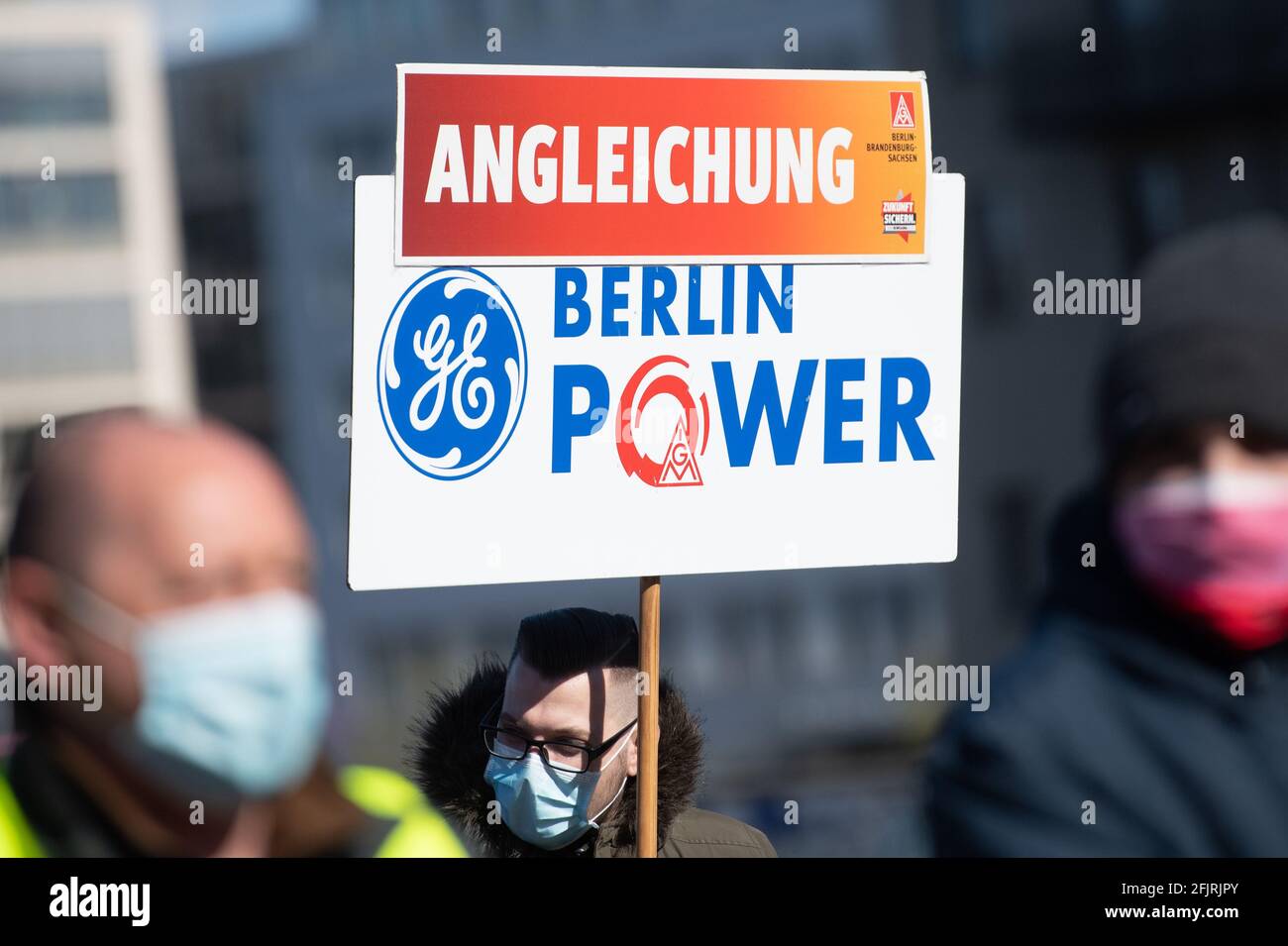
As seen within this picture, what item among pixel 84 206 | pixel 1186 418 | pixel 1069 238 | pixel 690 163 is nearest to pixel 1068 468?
pixel 1069 238

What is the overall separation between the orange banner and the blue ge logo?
0.23ft

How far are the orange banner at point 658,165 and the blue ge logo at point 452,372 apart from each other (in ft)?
0.23

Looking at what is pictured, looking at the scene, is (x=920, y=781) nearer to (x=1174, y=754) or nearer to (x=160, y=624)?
(x=1174, y=754)

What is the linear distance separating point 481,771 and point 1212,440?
1639mm

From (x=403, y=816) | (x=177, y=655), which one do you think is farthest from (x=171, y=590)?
(x=403, y=816)

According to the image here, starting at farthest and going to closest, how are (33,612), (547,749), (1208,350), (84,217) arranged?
(84,217) < (1208,350) < (547,749) < (33,612)

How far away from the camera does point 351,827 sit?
274 centimetres

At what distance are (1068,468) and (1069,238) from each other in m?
1.69

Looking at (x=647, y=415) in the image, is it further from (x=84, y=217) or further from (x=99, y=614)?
(x=84, y=217)

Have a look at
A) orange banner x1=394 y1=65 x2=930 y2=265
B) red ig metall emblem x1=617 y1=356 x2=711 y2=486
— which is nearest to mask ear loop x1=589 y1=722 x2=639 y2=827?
red ig metall emblem x1=617 y1=356 x2=711 y2=486

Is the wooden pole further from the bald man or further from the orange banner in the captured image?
the orange banner

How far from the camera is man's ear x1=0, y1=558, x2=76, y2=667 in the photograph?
2559mm

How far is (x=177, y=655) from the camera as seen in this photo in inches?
109

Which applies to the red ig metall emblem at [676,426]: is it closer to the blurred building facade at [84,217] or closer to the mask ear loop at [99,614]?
the mask ear loop at [99,614]
